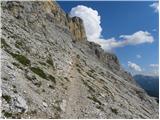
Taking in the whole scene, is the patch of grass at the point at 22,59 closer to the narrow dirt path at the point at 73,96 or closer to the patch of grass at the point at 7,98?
the narrow dirt path at the point at 73,96

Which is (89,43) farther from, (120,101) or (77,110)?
(77,110)

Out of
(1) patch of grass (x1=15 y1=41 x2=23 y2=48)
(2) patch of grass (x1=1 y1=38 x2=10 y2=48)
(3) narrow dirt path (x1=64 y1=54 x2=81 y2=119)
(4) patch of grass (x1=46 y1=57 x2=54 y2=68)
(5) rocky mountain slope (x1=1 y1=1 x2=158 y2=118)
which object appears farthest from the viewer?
(4) patch of grass (x1=46 y1=57 x2=54 y2=68)

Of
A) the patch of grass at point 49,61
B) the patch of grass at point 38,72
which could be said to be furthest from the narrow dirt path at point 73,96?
the patch of grass at point 38,72

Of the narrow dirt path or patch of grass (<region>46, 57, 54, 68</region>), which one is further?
patch of grass (<region>46, 57, 54, 68</region>)

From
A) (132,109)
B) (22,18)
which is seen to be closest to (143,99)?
(132,109)

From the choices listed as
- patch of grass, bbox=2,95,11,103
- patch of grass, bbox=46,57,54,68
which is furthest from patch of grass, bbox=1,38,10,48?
patch of grass, bbox=2,95,11,103

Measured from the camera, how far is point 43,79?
1850 inches

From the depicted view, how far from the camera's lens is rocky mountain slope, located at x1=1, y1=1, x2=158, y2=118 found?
36.4 metres

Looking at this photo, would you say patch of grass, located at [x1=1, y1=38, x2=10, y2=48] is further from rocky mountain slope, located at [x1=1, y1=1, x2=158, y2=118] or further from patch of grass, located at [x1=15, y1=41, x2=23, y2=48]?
patch of grass, located at [x1=15, y1=41, x2=23, y2=48]

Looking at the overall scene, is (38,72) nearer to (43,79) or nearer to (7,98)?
(43,79)

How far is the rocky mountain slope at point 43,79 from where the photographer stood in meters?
36.4

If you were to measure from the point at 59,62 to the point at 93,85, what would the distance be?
8.12 meters

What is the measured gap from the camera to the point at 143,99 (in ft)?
275

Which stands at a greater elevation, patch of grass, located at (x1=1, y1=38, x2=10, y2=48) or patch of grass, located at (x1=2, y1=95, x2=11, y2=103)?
patch of grass, located at (x1=1, y1=38, x2=10, y2=48)
